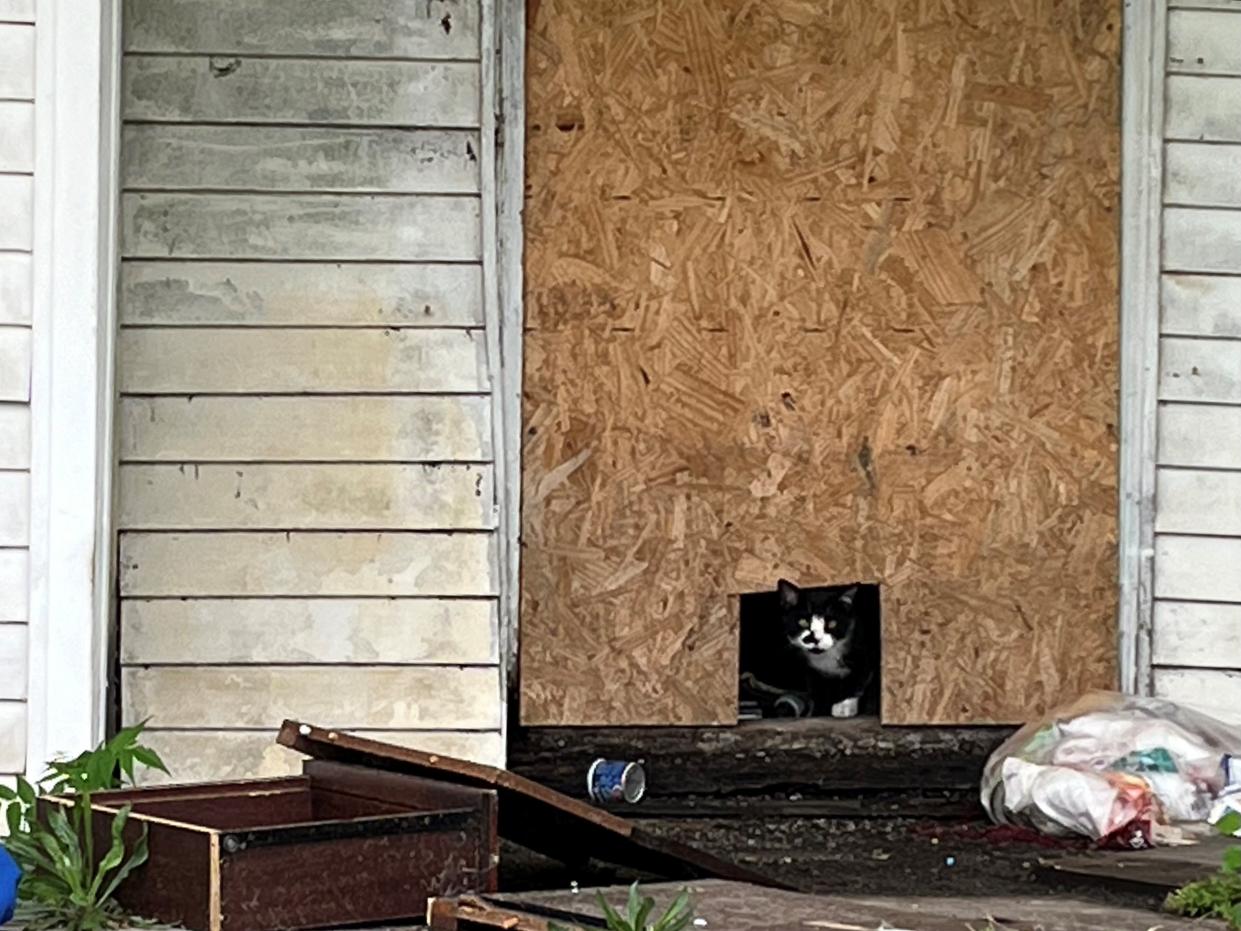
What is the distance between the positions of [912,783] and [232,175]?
286cm

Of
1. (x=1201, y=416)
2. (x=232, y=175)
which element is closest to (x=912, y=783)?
(x=1201, y=416)

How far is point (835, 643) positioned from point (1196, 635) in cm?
116

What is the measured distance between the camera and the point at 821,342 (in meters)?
6.58

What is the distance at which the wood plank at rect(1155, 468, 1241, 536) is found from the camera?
6543 mm

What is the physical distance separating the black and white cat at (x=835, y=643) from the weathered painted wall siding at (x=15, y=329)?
2466 mm

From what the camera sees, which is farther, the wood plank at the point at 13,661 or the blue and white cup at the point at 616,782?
the blue and white cup at the point at 616,782

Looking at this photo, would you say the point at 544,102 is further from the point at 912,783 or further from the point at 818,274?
the point at 912,783

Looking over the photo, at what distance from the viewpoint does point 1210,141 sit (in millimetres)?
6527

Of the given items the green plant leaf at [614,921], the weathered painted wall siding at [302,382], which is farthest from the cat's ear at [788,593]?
the green plant leaf at [614,921]

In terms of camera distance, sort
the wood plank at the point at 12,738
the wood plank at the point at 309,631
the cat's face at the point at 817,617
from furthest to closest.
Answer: the cat's face at the point at 817,617 → the wood plank at the point at 309,631 → the wood plank at the point at 12,738

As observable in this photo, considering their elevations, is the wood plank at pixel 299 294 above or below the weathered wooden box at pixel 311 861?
above

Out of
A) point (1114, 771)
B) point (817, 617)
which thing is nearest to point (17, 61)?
point (817, 617)

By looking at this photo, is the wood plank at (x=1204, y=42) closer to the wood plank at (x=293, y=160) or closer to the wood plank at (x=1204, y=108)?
the wood plank at (x=1204, y=108)

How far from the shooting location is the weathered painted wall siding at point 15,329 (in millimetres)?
5359
